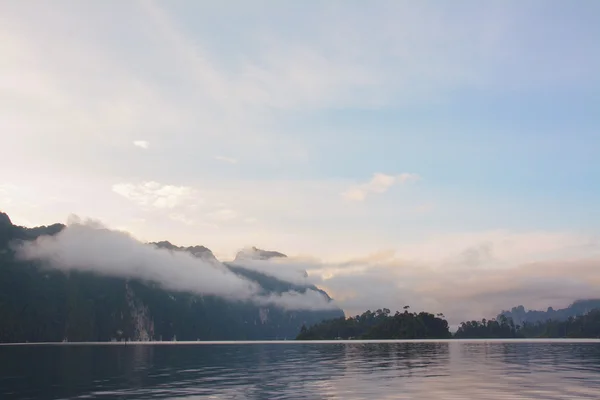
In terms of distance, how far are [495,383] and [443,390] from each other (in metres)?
11.1

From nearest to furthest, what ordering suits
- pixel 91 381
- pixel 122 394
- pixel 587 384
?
pixel 122 394
pixel 587 384
pixel 91 381

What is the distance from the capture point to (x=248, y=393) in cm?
6138

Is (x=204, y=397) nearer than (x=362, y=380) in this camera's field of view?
Yes

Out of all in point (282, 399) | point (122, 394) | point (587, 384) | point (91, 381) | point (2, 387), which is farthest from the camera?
point (91, 381)

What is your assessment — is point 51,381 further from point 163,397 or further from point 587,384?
point 587,384

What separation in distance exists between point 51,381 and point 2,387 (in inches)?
406

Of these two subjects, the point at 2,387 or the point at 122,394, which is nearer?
the point at 122,394

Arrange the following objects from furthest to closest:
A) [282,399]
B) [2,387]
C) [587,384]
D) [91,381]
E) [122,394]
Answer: [91,381], [2,387], [587,384], [122,394], [282,399]

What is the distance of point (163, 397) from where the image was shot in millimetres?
57594

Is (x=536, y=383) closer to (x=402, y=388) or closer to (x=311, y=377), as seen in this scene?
(x=402, y=388)

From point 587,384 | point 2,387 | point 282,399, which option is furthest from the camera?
point 2,387

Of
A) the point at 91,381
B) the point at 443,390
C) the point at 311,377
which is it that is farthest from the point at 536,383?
the point at 91,381

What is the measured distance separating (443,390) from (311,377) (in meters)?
25.6

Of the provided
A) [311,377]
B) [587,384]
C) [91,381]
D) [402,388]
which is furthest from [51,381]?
[587,384]
